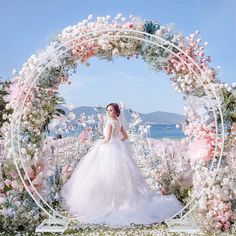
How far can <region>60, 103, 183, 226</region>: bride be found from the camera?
6188 mm

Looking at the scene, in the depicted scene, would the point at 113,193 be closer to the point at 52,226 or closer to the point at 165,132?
the point at 52,226

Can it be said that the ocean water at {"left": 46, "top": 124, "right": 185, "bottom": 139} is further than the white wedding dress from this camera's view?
Yes

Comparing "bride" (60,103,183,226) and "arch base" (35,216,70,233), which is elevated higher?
"bride" (60,103,183,226)

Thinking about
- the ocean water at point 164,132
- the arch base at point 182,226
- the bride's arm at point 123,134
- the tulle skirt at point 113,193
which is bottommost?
the arch base at point 182,226

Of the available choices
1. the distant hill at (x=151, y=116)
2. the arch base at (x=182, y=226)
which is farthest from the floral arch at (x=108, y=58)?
the distant hill at (x=151, y=116)

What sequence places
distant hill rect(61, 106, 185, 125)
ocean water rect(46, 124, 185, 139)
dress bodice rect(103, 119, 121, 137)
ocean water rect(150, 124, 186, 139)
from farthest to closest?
ocean water rect(150, 124, 186, 139)
ocean water rect(46, 124, 185, 139)
distant hill rect(61, 106, 185, 125)
dress bodice rect(103, 119, 121, 137)

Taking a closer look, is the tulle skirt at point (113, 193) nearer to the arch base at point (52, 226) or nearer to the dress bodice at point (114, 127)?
the dress bodice at point (114, 127)

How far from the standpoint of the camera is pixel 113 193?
6289 mm

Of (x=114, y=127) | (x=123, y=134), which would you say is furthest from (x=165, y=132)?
(x=114, y=127)

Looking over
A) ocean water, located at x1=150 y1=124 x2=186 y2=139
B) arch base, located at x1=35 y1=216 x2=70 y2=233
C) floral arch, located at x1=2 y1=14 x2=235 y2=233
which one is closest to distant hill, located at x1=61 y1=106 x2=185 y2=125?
ocean water, located at x1=150 y1=124 x2=186 y2=139

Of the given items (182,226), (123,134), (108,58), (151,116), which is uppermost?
(108,58)

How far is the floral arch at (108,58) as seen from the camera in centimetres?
593

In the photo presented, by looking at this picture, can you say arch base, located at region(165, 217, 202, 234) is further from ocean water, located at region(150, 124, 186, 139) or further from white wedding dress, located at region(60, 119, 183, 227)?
ocean water, located at region(150, 124, 186, 139)

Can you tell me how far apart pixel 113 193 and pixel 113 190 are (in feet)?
0.12
